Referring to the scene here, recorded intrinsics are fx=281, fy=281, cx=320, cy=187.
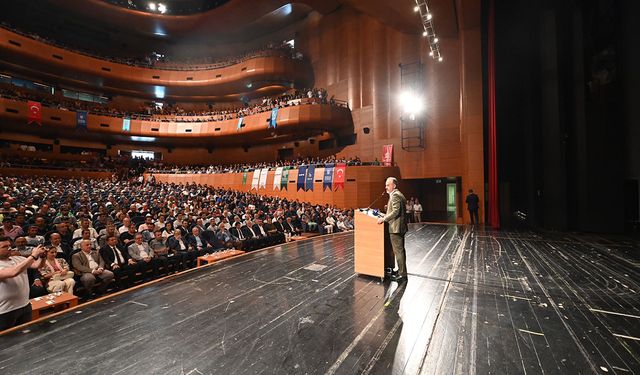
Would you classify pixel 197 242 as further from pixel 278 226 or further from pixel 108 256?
pixel 278 226

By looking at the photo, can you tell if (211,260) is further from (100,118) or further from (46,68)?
(46,68)

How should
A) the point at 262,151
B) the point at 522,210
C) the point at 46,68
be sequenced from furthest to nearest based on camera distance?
the point at 262,151 → the point at 46,68 → the point at 522,210

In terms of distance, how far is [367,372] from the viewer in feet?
5.79

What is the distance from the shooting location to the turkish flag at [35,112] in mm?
14750

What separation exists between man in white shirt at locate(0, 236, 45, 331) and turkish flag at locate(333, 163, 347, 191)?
35.3ft

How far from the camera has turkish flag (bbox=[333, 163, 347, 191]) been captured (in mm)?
12727

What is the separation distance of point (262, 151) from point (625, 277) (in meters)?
19.0

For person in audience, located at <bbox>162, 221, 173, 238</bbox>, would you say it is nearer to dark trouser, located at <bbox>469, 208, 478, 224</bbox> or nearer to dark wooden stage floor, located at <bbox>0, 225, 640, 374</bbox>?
dark wooden stage floor, located at <bbox>0, 225, 640, 374</bbox>

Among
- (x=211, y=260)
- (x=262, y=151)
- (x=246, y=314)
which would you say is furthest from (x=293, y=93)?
(x=246, y=314)

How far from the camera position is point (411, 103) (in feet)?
43.3

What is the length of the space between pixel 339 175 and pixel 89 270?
10.0 m

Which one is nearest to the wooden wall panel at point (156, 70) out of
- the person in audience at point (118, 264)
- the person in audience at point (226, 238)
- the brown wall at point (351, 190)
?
the brown wall at point (351, 190)

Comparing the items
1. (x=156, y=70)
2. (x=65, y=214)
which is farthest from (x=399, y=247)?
(x=156, y=70)

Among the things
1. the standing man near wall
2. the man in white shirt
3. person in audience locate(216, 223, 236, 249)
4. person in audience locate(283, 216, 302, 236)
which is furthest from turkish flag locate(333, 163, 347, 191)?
the man in white shirt
